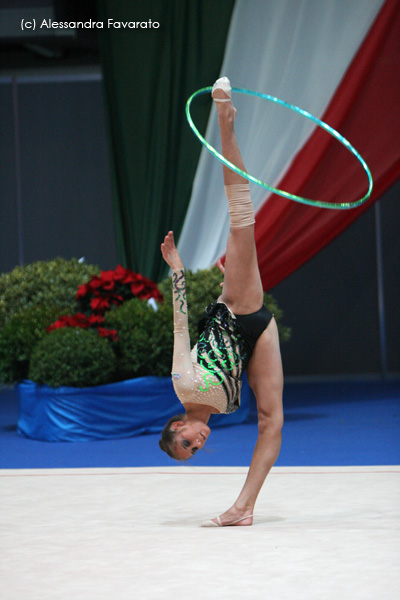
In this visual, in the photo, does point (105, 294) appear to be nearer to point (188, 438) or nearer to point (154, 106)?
point (154, 106)

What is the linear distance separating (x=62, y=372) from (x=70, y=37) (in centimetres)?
354

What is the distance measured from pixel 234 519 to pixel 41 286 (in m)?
3.56

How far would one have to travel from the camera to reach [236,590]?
266cm

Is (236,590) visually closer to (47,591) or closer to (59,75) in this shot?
(47,591)

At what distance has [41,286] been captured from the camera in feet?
22.0

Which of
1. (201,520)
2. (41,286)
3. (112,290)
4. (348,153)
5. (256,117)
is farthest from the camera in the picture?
(256,117)

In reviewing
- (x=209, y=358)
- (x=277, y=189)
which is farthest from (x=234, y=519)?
(x=277, y=189)

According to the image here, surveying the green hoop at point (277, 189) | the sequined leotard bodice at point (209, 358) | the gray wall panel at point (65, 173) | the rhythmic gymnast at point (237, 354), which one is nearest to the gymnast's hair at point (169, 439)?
the rhythmic gymnast at point (237, 354)

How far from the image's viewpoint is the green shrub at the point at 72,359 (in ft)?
18.9

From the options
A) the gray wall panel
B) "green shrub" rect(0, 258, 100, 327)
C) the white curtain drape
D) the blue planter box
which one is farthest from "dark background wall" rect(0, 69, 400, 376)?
the blue planter box

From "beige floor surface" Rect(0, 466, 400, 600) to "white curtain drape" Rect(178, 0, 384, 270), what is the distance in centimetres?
286

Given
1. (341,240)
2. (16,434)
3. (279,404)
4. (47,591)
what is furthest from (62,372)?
(341,240)

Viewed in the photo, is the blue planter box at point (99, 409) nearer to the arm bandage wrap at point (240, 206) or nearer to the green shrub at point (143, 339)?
the green shrub at point (143, 339)

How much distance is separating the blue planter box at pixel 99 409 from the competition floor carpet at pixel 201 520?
5.9 inches
